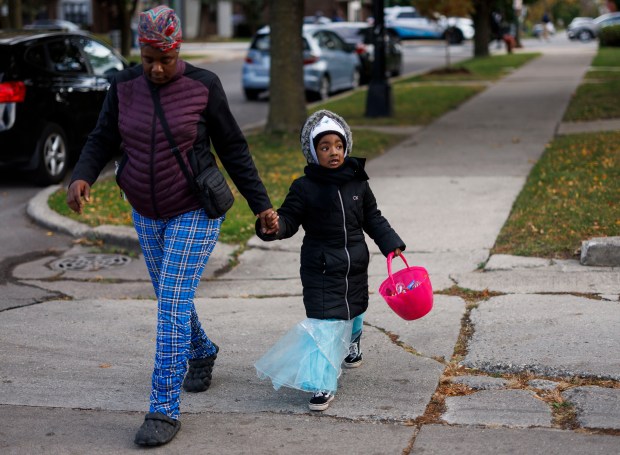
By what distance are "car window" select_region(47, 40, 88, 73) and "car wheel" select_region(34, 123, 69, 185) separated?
0.80 m

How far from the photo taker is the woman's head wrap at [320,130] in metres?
4.75

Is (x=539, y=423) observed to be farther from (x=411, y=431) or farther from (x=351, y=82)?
(x=351, y=82)

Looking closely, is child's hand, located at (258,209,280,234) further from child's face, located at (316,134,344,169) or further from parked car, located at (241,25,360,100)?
parked car, located at (241,25,360,100)

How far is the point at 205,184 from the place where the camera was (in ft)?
14.5

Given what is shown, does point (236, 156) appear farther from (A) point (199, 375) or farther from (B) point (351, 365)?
(B) point (351, 365)

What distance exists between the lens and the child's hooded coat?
15.8 ft

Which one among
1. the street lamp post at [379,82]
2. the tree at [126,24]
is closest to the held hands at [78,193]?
the street lamp post at [379,82]

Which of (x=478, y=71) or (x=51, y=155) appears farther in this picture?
(x=478, y=71)

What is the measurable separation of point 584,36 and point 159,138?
59.9 meters

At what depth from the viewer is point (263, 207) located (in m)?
4.64

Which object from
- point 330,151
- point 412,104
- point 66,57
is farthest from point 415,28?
point 330,151

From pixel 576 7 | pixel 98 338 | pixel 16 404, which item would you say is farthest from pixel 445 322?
pixel 576 7

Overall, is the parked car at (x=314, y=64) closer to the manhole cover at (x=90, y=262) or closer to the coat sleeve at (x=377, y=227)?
the manhole cover at (x=90, y=262)

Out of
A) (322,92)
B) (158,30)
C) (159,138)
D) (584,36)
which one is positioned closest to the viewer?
(158,30)
